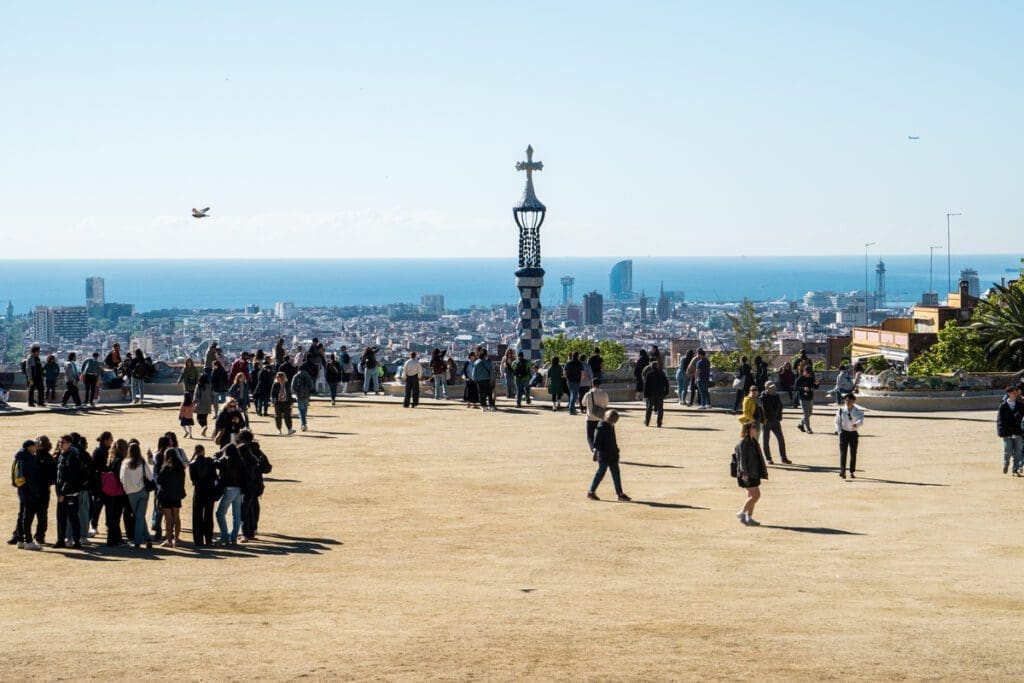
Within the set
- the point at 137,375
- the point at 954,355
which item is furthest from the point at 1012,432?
the point at 954,355

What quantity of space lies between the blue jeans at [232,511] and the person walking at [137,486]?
34.9 inches

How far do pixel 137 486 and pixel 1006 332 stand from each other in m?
29.4

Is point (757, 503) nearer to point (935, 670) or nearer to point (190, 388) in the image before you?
point (935, 670)

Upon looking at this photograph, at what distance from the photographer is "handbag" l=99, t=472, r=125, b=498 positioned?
17250 millimetres

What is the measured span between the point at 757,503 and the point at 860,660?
8028 mm

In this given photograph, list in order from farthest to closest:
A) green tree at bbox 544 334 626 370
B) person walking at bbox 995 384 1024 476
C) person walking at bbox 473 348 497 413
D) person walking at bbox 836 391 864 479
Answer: green tree at bbox 544 334 626 370, person walking at bbox 473 348 497 413, person walking at bbox 995 384 1024 476, person walking at bbox 836 391 864 479

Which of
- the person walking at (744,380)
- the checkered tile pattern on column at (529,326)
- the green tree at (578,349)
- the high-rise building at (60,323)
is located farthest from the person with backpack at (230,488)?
the high-rise building at (60,323)

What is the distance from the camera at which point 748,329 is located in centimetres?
8531

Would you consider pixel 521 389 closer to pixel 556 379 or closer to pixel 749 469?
pixel 556 379

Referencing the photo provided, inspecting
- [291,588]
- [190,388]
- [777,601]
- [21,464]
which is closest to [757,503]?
[777,601]

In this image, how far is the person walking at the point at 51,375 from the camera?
33188 millimetres

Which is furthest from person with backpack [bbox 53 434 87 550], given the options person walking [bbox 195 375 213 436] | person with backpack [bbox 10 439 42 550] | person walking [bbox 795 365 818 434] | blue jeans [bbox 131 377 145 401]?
blue jeans [bbox 131 377 145 401]

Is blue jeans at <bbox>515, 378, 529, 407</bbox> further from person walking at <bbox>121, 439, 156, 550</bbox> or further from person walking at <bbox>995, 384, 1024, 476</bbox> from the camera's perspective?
person walking at <bbox>121, 439, 156, 550</bbox>

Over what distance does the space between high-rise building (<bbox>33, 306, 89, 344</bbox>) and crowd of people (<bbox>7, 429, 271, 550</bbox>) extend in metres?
149
